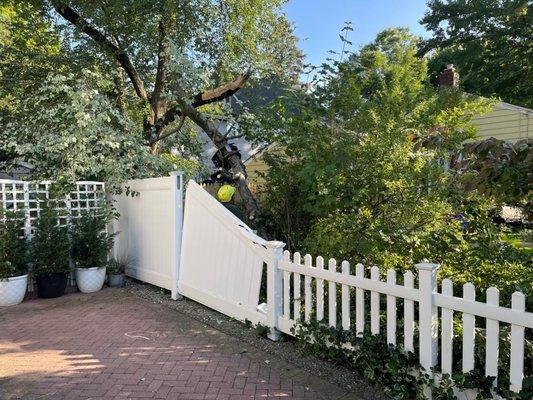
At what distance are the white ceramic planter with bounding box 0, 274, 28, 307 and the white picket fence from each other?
3784 mm

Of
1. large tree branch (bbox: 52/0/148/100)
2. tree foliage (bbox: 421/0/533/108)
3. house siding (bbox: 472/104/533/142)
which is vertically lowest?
house siding (bbox: 472/104/533/142)

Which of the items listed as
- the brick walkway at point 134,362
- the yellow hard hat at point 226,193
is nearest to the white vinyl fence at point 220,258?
the brick walkway at point 134,362

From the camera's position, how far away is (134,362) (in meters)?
3.78

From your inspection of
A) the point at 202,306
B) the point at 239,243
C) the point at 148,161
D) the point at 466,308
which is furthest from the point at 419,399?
the point at 148,161

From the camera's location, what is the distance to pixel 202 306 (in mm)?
5473

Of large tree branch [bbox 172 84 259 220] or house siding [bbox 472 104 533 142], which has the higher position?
house siding [bbox 472 104 533 142]

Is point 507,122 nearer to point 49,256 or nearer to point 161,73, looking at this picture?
point 161,73

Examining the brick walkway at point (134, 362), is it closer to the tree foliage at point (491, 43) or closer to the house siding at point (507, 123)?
the house siding at point (507, 123)

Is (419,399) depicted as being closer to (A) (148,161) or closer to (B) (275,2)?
(A) (148,161)

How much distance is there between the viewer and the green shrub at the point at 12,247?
5723mm

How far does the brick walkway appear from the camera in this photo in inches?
127

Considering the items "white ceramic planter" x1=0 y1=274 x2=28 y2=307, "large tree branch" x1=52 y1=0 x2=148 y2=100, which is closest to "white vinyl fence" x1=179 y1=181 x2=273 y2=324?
"white ceramic planter" x1=0 y1=274 x2=28 y2=307

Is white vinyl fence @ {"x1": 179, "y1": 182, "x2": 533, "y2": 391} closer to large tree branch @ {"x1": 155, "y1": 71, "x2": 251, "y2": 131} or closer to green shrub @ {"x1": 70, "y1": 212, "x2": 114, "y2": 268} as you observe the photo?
Result: green shrub @ {"x1": 70, "y1": 212, "x2": 114, "y2": 268}

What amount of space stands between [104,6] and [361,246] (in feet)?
23.9
